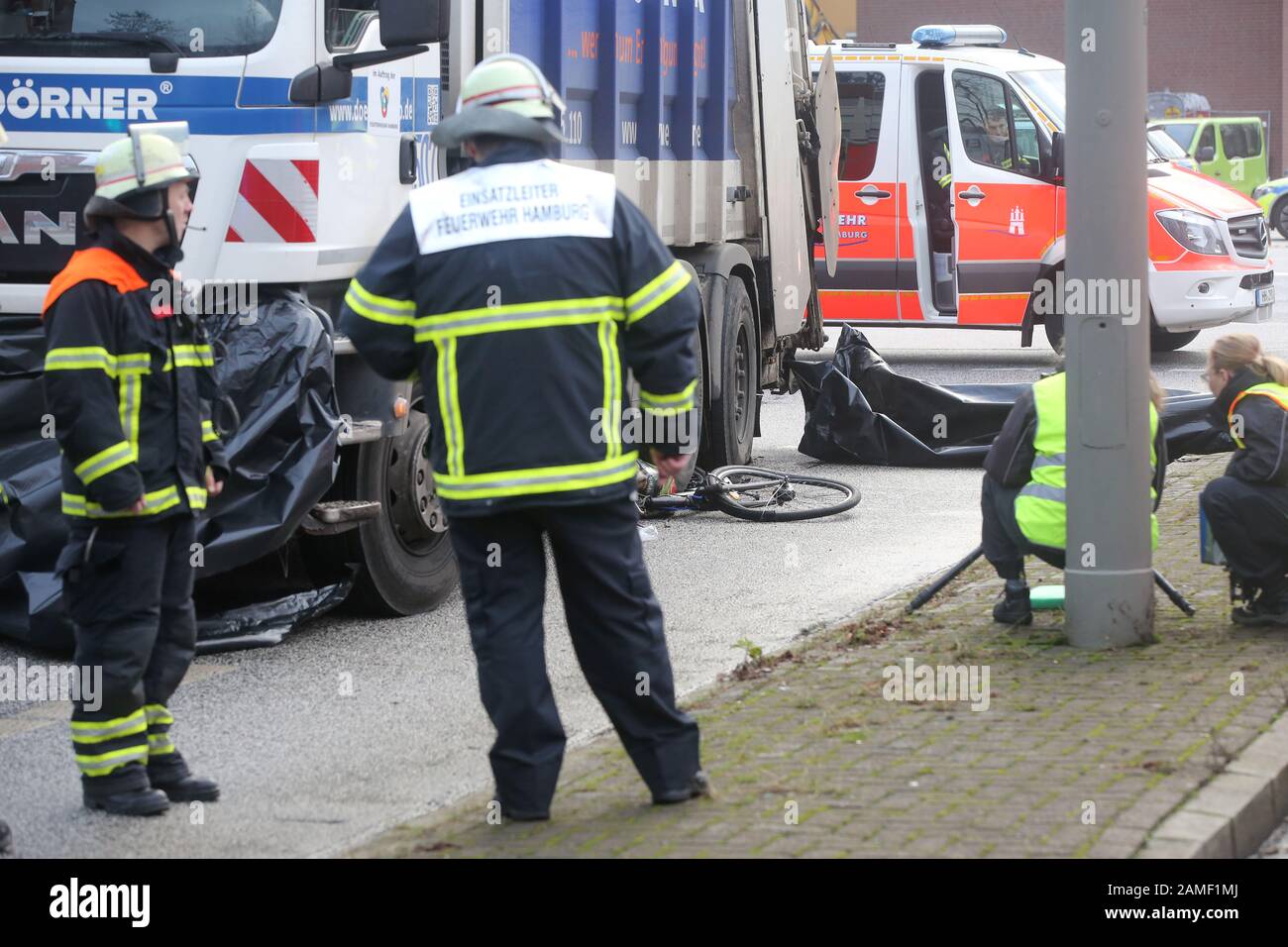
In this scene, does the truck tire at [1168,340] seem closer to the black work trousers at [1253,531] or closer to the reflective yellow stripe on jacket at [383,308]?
the black work trousers at [1253,531]

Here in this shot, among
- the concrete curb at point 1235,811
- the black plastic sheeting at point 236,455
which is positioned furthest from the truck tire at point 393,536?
the concrete curb at point 1235,811

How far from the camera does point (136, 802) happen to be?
16.5 ft

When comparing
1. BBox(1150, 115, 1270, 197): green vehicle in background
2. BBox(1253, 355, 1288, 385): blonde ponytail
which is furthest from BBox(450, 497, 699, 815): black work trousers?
BBox(1150, 115, 1270, 197): green vehicle in background

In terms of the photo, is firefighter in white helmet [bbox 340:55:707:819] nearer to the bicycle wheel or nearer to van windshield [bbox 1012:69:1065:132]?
the bicycle wheel

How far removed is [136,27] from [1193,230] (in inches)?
402

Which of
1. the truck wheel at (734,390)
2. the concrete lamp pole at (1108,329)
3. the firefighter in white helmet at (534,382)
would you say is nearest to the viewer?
the firefighter in white helmet at (534,382)

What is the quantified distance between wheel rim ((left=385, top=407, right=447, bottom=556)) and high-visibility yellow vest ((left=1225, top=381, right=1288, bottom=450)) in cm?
292

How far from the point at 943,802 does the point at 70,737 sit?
2.68 metres

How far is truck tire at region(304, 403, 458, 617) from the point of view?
731cm

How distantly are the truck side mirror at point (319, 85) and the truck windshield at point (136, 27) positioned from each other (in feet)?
0.68

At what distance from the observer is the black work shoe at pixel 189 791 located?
5.20 metres

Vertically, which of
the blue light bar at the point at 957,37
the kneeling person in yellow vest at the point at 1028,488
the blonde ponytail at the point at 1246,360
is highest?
the blue light bar at the point at 957,37

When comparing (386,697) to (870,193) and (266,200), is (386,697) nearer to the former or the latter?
(266,200)

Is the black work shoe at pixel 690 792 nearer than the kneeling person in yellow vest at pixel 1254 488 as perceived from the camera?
Yes
